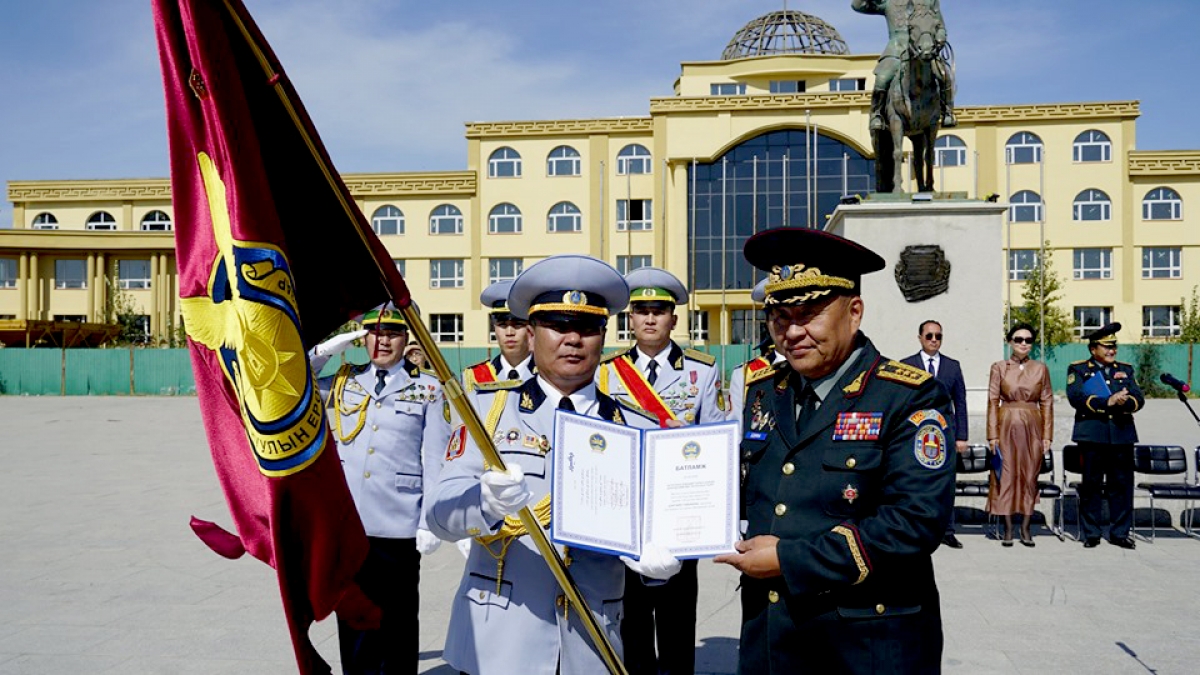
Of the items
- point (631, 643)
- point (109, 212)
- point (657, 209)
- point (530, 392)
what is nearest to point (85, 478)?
point (631, 643)

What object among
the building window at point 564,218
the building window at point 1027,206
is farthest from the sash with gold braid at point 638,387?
the building window at point 1027,206

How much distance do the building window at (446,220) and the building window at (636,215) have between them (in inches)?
329

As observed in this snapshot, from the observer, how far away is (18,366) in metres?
37.2

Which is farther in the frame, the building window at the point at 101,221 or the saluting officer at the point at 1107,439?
the building window at the point at 101,221

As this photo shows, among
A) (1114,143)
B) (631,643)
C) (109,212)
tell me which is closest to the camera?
(631,643)

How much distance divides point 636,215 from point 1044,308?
19.2 metres

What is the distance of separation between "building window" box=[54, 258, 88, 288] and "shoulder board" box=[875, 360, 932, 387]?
56.2m

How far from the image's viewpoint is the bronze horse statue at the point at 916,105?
36.7 feet

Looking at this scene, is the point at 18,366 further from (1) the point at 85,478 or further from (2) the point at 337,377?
(2) the point at 337,377

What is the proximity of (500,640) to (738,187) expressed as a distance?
1701 inches

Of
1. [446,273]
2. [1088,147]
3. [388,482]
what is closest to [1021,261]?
[1088,147]

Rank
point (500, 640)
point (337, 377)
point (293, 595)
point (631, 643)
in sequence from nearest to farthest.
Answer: point (293, 595) < point (500, 640) < point (631, 643) < point (337, 377)

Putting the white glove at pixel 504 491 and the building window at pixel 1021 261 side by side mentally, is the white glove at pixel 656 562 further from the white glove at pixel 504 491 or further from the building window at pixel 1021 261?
the building window at pixel 1021 261

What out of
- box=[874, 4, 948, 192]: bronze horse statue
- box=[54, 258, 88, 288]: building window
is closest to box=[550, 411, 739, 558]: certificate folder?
box=[874, 4, 948, 192]: bronze horse statue
